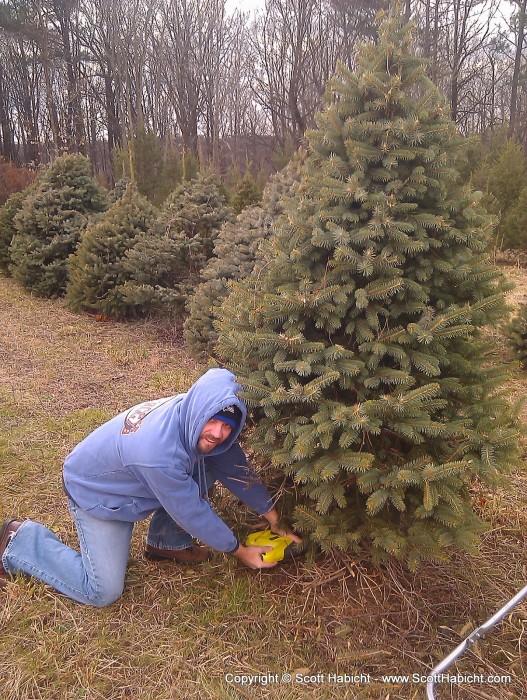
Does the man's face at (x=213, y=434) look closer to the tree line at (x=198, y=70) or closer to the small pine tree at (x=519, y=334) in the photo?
the small pine tree at (x=519, y=334)

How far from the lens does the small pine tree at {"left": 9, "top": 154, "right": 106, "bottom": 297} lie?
923 cm

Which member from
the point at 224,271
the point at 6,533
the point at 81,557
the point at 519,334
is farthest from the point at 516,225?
the point at 6,533

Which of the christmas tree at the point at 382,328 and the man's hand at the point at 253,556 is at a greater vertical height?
the christmas tree at the point at 382,328

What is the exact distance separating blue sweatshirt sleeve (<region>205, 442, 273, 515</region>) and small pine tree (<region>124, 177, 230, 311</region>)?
480 cm

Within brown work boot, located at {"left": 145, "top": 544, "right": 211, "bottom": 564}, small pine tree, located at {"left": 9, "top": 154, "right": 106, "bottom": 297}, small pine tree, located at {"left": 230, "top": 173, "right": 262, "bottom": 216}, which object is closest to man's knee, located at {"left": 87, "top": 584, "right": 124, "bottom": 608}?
brown work boot, located at {"left": 145, "top": 544, "right": 211, "bottom": 564}

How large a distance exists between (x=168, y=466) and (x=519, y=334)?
525 cm

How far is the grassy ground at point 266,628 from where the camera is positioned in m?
2.20

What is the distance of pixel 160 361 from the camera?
637cm

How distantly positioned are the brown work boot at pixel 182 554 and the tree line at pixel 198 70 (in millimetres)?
20823

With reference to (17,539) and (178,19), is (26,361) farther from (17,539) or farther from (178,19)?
(178,19)

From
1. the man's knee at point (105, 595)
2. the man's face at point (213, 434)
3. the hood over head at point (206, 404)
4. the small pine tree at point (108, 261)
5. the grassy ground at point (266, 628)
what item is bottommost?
the grassy ground at point (266, 628)

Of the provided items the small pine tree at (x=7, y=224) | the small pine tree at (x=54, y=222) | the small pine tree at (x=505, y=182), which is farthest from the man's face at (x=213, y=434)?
the small pine tree at (x=505, y=182)

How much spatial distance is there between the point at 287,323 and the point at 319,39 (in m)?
24.1

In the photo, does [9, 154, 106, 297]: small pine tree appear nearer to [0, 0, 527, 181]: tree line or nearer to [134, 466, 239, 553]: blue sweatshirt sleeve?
[134, 466, 239, 553]: blue sweatshirt sleeve
